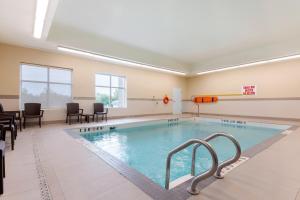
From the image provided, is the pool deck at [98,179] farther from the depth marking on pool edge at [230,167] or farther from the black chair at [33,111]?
the black chair at [33,111]

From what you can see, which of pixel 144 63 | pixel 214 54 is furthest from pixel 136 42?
pixel 214 54

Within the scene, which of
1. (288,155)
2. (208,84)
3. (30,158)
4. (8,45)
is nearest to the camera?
(30,158)

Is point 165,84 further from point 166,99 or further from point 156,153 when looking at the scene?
point 156,153

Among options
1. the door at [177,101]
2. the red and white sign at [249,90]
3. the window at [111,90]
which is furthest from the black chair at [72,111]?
the red and white sign at [249,90]

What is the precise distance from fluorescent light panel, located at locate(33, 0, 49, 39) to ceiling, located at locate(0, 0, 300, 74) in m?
0.09

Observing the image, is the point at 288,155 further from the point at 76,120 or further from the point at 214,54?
the point at 76,120

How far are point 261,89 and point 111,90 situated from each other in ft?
23.6

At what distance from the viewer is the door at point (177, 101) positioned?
998cm

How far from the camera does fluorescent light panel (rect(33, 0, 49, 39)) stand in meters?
2.79

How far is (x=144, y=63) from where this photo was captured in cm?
672

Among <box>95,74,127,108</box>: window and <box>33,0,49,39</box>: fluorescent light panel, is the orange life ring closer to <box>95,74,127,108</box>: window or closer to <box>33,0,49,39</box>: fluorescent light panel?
<box>95,74,127,108</box>: window

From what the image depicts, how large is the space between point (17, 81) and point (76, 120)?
2310 mm

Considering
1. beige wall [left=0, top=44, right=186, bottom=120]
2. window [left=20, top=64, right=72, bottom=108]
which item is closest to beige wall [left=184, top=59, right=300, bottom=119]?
beige wall [left=0, top=44, right=186, bottom=120]

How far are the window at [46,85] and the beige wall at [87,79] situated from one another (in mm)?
208
